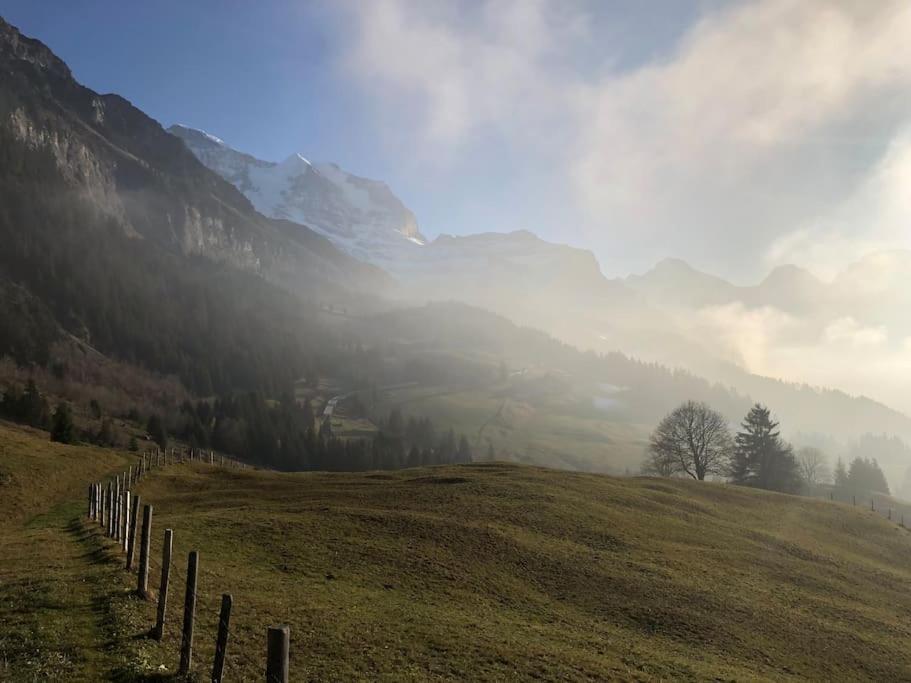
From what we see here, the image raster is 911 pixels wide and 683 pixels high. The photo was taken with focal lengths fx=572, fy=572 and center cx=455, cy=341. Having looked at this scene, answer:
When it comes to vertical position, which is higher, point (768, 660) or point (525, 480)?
point (525, 480)

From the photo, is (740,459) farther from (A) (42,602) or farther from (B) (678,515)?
(A) (42,602)

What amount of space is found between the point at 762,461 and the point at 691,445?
14.2 m

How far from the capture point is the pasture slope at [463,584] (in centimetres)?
1903

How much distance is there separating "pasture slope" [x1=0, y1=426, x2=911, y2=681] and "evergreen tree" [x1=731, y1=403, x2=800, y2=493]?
142 feet

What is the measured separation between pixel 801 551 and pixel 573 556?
23.2 meters

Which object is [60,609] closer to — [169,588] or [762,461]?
[169,588]

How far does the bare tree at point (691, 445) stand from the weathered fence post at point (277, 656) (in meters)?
101

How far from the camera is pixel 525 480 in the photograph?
60.1 m

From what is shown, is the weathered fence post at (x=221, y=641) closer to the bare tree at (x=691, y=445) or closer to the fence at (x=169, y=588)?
the fence at (x=169, y=588)

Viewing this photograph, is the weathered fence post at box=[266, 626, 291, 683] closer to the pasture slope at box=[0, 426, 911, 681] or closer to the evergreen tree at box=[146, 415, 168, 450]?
the pasture slope at box=[0, 426, 911, 681]

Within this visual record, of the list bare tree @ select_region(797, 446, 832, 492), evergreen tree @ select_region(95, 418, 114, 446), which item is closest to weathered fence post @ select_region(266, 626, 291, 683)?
evergreen tree @ select_region(95, 418, 114, 446)

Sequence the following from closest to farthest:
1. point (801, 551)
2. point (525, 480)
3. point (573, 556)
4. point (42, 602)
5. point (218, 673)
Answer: point (218, 673), point (42, 602), point (573, 556), point (801, 551), point (525, 480)

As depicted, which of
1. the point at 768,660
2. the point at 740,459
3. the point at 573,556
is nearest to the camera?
the point at 768,660

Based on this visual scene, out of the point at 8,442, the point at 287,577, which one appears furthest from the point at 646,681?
the point at 8,442
